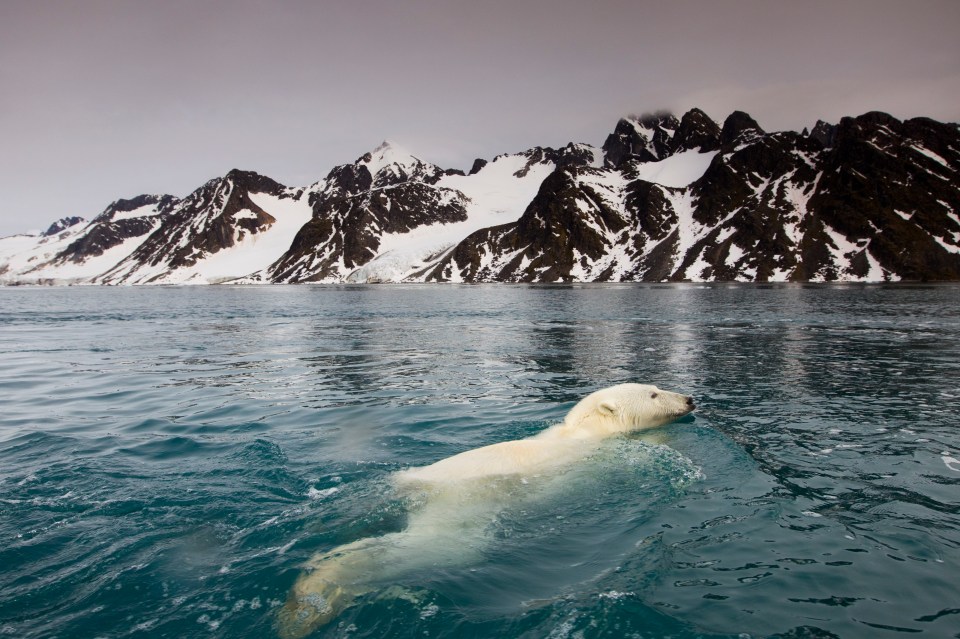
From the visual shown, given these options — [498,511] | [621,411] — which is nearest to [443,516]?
[498,511]

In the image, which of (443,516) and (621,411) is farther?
(621,411)

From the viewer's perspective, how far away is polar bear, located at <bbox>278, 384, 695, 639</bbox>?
549 cm

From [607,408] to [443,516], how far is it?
458 centimetres

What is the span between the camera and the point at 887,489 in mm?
8445

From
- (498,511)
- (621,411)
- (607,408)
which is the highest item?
(607,408)

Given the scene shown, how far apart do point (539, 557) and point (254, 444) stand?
776cm

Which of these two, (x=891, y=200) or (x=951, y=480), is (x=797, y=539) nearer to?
(x=951, y=480)

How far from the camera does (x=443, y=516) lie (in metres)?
6.91

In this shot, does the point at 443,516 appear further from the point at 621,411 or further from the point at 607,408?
the point at 621,411

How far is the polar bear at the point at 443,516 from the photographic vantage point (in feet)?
18.0

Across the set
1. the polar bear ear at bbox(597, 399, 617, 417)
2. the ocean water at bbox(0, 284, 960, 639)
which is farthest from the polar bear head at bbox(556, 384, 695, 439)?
the ocean water at bbox(0, 284, 960, 639)

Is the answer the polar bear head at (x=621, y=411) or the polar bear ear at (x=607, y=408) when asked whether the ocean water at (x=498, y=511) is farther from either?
the polar bear ear at (x=607, y=408)

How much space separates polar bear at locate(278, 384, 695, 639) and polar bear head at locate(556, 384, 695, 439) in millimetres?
23

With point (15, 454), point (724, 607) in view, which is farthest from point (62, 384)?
point (724, 607)
